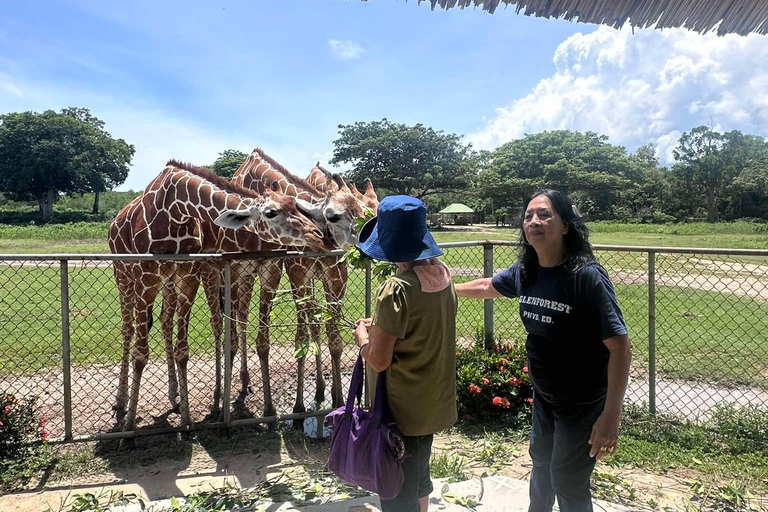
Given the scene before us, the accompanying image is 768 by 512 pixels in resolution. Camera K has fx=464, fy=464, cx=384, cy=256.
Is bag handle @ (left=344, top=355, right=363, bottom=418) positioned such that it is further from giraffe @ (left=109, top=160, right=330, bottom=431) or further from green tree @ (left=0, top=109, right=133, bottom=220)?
green tree @ (left=0, top=109, right=133, bottom=220)

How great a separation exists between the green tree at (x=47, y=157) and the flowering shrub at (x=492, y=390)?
157ft

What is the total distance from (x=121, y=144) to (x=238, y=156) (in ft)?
42.8

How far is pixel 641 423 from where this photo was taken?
13.4 feet

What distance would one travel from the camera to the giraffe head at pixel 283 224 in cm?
441

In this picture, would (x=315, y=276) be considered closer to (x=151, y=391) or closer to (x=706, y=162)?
(x=151, y=391)

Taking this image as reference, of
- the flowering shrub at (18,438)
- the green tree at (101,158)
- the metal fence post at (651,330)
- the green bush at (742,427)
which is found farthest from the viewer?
the green tree at (101,158)

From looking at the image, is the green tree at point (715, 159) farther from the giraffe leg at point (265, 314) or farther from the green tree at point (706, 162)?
the giraffe leg at point (265, 314)

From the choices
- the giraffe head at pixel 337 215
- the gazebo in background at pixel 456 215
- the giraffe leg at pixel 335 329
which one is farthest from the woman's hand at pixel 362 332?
the gazebo in background at pixel 456 215

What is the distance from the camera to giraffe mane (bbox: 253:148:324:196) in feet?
17.7

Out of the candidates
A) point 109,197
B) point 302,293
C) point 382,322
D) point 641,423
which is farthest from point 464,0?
point 109,197

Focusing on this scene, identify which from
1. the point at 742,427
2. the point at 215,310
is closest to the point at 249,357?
the point at 215,310

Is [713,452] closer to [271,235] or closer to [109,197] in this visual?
[271,235]

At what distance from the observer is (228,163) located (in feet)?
161

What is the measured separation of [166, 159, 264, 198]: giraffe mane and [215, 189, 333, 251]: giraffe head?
22 centimetres
